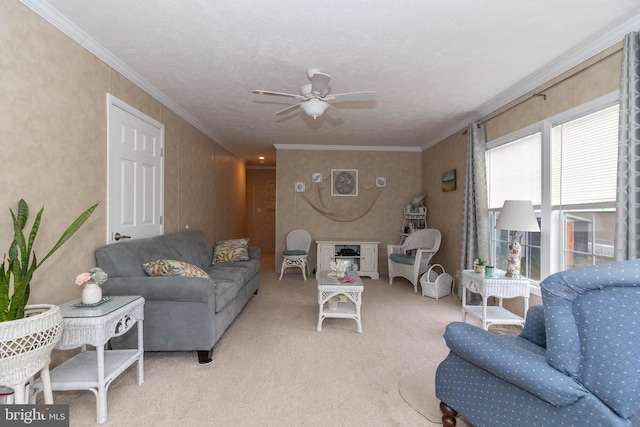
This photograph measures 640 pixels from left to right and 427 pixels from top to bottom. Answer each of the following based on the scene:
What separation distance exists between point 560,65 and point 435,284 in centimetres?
279

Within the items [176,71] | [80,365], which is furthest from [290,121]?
[80,365]

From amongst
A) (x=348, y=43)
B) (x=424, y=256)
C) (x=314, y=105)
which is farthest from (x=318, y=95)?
(x=424, y=256)

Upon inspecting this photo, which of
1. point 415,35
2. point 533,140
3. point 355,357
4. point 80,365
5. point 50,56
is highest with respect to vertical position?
point 415,35

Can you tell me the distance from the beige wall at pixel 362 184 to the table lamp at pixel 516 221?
3.13m

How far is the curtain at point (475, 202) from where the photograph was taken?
3.68 meters

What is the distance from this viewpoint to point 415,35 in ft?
7.16

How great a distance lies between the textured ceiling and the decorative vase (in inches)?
66.9

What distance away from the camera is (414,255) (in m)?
5.04

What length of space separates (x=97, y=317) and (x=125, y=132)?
180 cm

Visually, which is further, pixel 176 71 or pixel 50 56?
pixel 176 71

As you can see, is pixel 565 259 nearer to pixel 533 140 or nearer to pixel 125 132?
pixel 533 140

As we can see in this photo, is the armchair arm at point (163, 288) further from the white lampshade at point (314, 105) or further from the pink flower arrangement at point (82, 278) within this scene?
the white lampshade at point (314, 105)

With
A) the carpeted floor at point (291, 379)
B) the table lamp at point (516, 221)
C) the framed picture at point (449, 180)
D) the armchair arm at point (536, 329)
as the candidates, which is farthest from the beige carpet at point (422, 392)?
the framed picture at point (449, 180)

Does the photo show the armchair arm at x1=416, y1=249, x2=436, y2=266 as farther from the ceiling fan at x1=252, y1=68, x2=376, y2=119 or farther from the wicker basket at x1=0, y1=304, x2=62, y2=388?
the wicker basket at x1=0, y1=304, x2=62, y2=388
